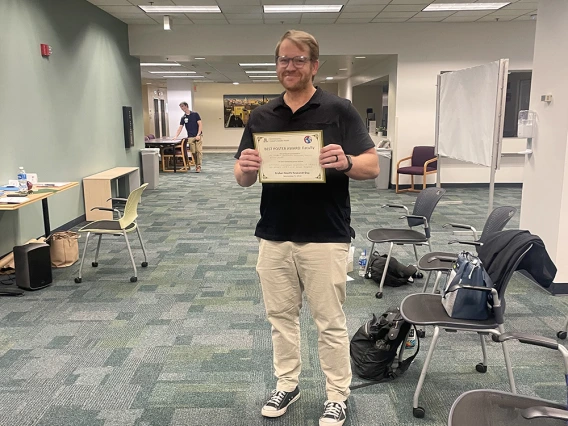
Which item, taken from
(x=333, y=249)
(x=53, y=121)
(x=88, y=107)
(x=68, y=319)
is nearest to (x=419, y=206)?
(x=333, y=249)

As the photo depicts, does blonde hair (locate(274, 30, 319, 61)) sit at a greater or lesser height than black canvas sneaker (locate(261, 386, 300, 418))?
greater

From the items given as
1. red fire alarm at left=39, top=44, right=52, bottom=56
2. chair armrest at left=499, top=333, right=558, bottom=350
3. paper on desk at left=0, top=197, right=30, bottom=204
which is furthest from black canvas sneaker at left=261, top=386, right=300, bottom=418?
red fire alarm at left=39, top=44, right=52, bottom=56

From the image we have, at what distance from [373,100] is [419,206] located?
13.1m

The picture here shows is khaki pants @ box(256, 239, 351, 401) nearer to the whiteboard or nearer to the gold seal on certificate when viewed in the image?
the gold seal on certificate

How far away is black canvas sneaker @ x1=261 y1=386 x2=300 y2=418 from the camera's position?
6.82 feet

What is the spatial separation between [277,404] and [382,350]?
0.60 m

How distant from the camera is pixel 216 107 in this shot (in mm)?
18875

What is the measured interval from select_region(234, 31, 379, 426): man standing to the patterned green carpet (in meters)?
0.39

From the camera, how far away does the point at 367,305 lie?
3.37m

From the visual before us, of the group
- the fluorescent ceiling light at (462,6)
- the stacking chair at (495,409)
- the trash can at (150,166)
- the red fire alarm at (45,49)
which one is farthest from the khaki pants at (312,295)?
the trash can at (150,166)

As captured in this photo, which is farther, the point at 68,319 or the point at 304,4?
the point at 304,4

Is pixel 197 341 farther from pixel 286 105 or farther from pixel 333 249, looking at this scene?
pixel 286 105

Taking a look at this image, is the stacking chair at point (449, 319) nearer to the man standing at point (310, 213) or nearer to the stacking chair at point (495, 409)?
the man standing at point (310, 213)

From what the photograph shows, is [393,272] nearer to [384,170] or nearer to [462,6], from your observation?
[462,6]
